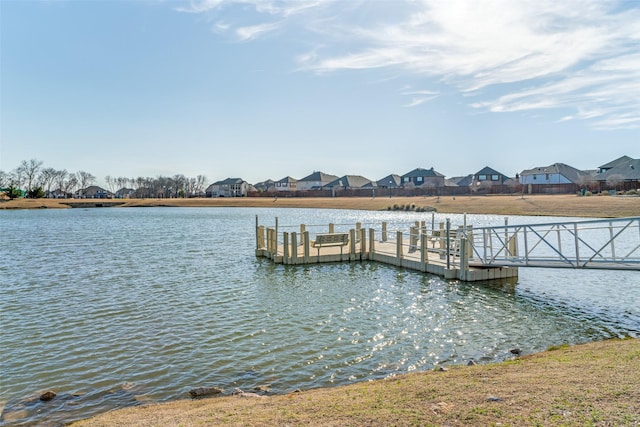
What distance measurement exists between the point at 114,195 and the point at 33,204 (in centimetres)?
7604

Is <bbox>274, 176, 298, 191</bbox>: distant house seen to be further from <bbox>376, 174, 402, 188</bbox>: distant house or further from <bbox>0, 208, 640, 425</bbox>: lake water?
<bbox>0, 208, 640, 425</bbox>: lake water

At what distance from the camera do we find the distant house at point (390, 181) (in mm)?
125750

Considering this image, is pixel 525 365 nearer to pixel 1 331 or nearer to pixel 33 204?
pixel 1 331

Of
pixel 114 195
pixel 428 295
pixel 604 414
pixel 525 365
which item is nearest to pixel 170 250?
pixel 428 295

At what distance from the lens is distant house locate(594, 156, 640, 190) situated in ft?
220

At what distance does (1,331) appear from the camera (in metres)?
11.4

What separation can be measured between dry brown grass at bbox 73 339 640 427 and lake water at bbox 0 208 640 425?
4.40ft

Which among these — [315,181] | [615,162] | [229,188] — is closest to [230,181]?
[229,188]

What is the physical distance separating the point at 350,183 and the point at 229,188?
1970 inches

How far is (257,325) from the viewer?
11.7 metres

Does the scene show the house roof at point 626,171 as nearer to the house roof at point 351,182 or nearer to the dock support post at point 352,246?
the house roof at point 351,182

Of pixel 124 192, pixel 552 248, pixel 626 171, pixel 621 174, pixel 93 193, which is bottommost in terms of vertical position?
pixel 552 248

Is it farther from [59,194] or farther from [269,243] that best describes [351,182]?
[269,243]

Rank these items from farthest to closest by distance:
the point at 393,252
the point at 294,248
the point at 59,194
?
the point at 59,194, the point at 393,252, the point at 294,248
